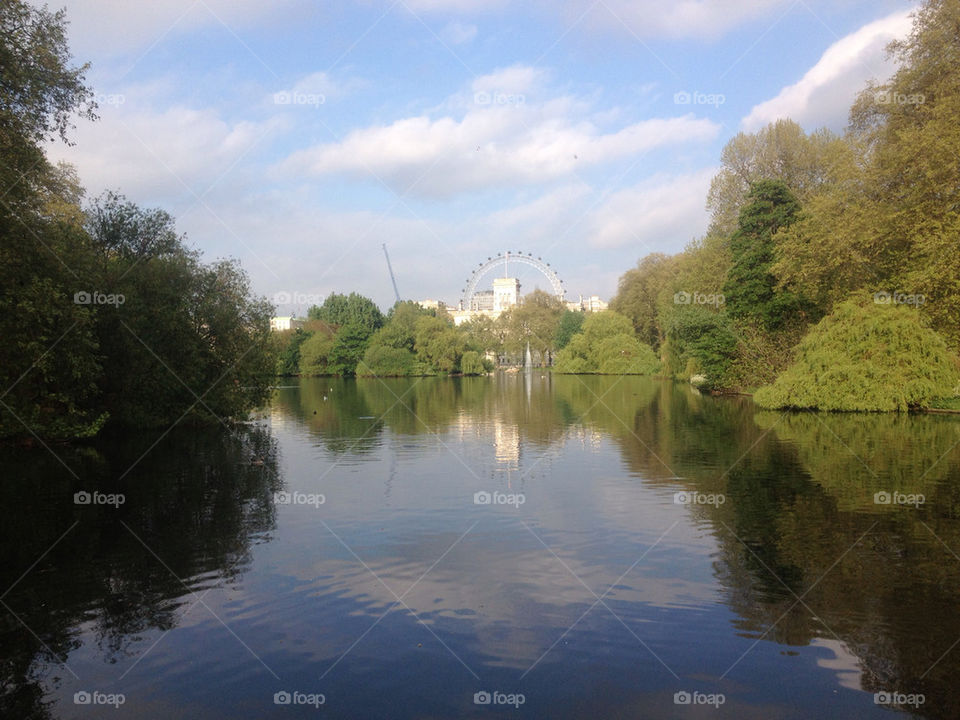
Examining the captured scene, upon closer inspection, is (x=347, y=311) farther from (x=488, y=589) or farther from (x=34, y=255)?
(x=488, y=589)

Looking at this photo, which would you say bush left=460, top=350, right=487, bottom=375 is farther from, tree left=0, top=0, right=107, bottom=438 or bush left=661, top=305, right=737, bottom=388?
tree left=0, top=0, right=107, bottom=438

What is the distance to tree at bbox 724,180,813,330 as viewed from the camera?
44.9m

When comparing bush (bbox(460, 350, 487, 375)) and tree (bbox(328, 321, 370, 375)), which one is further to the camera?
tree (bbox(328, 321, 370, 375))

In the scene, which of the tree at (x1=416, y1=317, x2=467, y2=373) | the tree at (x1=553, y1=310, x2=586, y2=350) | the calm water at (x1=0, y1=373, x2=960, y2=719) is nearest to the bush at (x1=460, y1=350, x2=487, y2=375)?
the tree at (x1=416, y1=317, x2=467, y2=373)

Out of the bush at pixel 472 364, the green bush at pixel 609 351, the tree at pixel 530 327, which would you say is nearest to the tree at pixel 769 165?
the green bush at pixel 609 351

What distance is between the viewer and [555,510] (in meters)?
14.5

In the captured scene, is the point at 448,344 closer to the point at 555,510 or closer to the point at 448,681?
the point at 555,510

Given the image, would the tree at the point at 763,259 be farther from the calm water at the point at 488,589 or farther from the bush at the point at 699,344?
the calm water at the point at 488,589

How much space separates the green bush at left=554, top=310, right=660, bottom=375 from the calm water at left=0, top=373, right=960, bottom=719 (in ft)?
220

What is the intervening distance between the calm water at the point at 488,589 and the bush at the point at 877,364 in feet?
48.4

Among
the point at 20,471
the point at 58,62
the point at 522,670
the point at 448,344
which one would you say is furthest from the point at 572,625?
the point at 448,344

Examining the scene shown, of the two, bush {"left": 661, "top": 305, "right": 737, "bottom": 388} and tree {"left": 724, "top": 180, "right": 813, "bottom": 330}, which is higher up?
tree {"left": 724, "top": 180, "right": 813, "bottom": 330}

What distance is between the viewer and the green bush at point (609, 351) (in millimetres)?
87562

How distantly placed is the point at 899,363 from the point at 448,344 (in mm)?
77915
